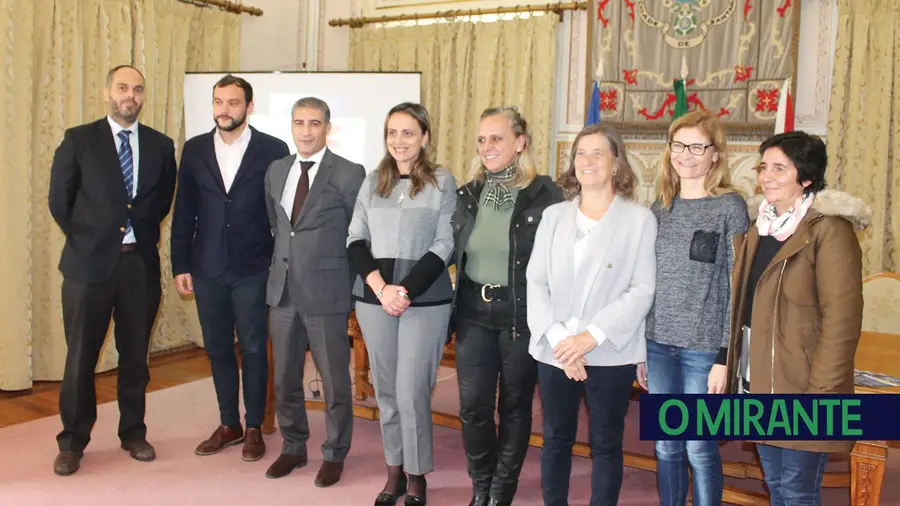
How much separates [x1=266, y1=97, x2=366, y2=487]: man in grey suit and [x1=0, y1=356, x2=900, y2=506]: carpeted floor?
13 cm

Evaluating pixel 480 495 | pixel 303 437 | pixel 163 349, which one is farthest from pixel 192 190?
pixel 163 349

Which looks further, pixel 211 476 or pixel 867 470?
pixel 211 476

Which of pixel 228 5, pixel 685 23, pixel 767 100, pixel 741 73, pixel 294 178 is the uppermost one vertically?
pixel 228 5

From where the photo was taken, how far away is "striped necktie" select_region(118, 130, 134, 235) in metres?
3.02

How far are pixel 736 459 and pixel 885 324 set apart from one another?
92 centimetres

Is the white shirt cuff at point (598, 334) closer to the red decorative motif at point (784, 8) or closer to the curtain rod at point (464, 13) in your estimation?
the red decorative motif at point (784, 8)

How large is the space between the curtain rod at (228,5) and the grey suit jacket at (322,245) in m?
2.73

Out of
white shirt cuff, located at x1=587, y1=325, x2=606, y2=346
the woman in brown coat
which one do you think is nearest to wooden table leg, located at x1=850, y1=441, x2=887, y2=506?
the woman in brown coat

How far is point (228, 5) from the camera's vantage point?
17.1 ft

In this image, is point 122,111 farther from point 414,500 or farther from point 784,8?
point 784,8

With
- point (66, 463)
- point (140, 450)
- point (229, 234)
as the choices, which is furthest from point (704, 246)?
point (66, 463)

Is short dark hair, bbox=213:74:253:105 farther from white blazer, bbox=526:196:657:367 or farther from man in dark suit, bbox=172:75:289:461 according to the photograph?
white blazer, bbox=526:196:657:367

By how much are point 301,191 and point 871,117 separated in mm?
3355

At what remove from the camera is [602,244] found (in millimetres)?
2236
